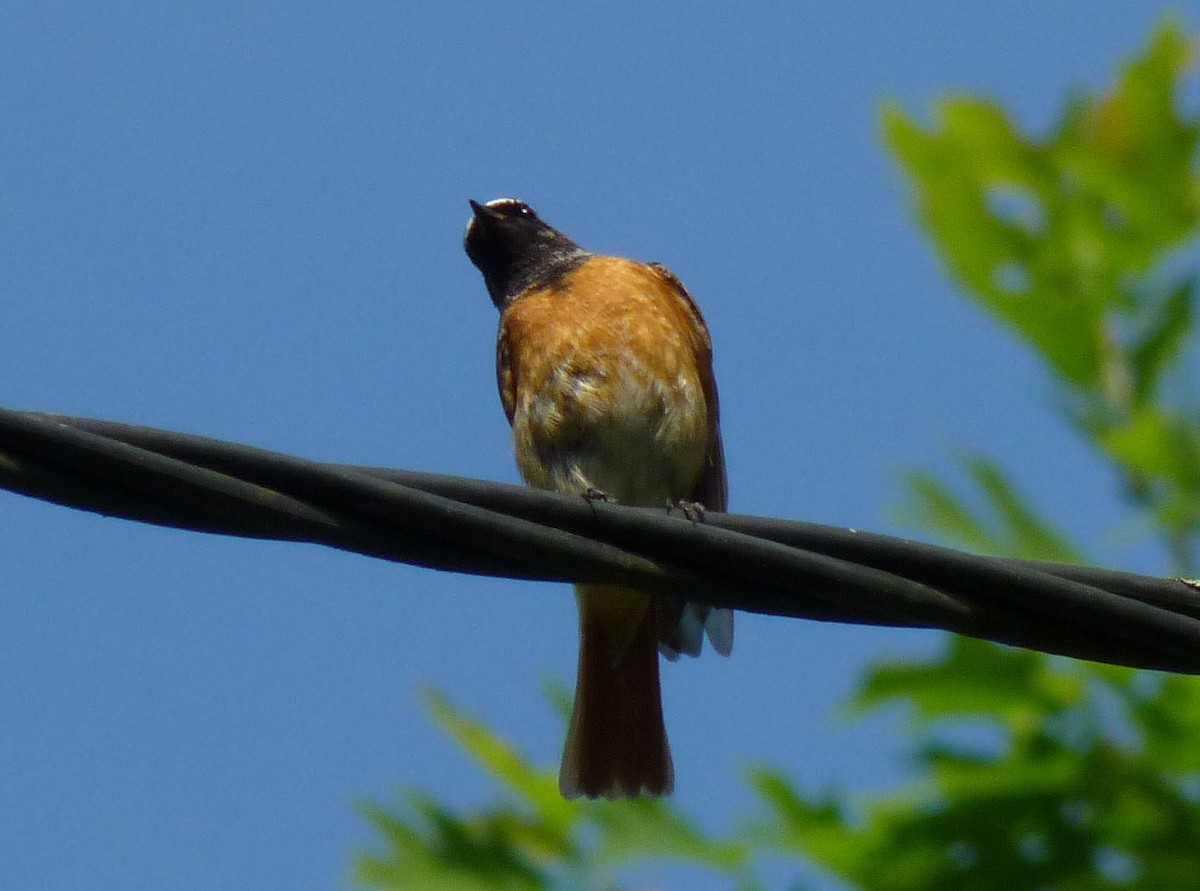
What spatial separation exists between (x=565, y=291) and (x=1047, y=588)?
400 centimetres

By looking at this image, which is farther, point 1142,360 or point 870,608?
point 1142,360

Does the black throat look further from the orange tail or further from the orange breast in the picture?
the orange tail

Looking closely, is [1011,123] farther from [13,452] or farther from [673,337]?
[13,452]

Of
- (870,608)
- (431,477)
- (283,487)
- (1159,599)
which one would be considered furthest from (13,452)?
(1159,599)

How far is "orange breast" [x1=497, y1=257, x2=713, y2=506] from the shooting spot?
21.6 ft

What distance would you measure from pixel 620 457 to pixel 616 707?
909mm

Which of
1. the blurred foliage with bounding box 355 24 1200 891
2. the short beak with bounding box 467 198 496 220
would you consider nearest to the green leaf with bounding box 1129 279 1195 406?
the blurred foliage with bounding box 355 24 1200 891

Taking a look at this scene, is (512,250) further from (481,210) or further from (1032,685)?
(1032,685)

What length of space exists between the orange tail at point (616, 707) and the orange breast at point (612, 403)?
44 centimetres

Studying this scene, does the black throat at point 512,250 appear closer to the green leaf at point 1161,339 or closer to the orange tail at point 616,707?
the orange tail at point 616,707

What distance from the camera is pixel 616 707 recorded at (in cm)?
651

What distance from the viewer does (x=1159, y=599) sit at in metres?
3.49

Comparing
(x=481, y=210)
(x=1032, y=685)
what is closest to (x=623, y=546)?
(x=1032, y=685)

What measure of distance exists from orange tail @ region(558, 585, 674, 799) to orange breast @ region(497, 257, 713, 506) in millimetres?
440
